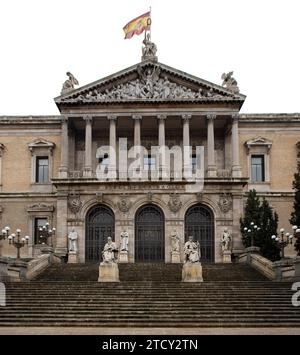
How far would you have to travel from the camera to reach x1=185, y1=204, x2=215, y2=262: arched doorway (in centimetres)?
4656

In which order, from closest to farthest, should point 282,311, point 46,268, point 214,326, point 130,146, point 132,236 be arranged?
point 214,326 → point 282,311 → point 46,268 → point 132,236 → point 130,146

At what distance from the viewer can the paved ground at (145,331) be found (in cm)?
2214

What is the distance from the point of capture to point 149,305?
26.5 m

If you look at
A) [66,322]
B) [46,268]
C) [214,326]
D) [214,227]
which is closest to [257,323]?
[214,326]

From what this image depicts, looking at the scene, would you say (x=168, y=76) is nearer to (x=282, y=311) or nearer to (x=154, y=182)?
(x=154, y=182)

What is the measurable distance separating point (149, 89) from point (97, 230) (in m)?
11.7

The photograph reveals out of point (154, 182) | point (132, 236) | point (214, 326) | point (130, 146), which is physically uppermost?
point (130, 146)

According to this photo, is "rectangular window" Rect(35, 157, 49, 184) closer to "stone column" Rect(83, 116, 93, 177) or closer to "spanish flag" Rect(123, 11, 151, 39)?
"stone column" Rect(83, 116, 93, 177)

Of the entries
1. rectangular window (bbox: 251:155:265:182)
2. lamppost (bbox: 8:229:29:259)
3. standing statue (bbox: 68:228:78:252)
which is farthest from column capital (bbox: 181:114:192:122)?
lamppost (bbox: 8:229:29:259)

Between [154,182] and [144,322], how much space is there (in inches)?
885

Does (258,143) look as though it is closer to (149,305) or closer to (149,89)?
(149,89)

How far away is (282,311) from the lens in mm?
25797

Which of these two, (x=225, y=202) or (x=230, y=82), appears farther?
(x=230, y=82)

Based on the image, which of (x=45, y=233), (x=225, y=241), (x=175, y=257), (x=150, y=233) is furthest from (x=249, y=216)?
(x=45, y=233)
